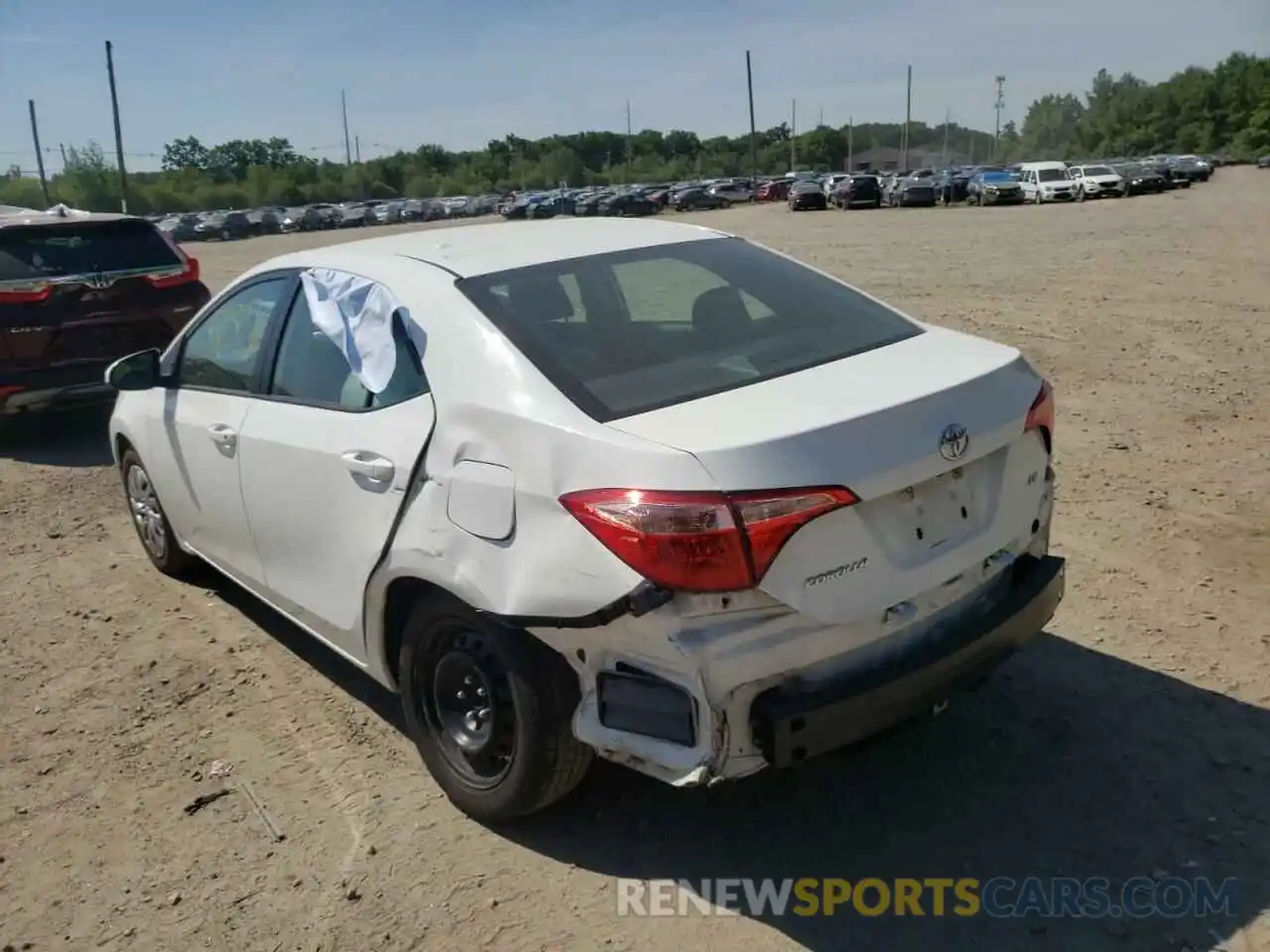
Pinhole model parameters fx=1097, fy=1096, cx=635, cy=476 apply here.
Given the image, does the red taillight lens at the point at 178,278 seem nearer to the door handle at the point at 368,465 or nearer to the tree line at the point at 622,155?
the door handle at the point at 368,465

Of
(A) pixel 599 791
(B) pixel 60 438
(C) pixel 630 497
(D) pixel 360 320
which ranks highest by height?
(D) pixel 360 320

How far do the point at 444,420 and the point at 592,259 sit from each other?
92cm

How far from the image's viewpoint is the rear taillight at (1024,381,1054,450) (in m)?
3.20

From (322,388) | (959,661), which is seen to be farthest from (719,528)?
(322,388)

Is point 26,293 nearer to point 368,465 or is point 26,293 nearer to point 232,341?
point 232,341

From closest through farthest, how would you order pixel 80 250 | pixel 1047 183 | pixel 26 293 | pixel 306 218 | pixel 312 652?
pixel 312 652 → pixel 26 293 → pixel 80 250 → pixel 1047 183 → pixel 306 218

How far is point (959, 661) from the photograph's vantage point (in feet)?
9.57

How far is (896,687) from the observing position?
276 cm

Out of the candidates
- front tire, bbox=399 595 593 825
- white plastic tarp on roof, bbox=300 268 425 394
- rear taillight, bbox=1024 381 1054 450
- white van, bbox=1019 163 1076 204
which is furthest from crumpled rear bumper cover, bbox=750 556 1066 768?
white van, bbox=1019 163 1076 204

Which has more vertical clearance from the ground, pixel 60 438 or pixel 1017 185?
pixel 1017 185

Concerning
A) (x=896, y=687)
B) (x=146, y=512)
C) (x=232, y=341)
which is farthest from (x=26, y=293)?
(x=896, y=687)

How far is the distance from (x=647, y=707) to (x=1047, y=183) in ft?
150

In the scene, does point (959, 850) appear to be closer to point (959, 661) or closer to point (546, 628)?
point (959, 661)

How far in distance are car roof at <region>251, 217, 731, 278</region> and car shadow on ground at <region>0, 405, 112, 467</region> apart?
4797 mm
